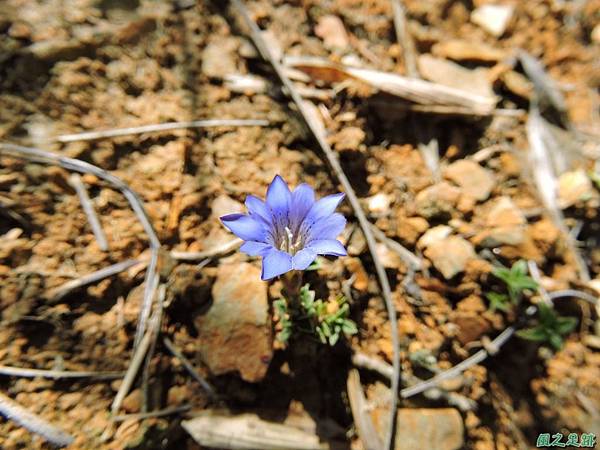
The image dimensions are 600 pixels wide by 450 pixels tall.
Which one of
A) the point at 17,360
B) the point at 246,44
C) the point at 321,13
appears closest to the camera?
the point at 17,360

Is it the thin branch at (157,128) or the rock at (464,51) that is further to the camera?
the rock at (464,51)

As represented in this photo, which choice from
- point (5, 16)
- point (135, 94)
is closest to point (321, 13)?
point (135, 94)

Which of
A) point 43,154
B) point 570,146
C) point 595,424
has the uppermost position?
point 570,146

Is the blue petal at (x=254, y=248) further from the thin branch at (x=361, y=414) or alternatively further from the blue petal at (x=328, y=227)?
the thin branch at (x=361, y=414)

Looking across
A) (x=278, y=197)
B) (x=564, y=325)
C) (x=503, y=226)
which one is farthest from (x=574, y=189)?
(x=278, y=197)

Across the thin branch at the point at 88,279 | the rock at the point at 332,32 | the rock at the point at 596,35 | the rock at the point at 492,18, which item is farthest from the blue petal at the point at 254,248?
the rock at the point at 596,35

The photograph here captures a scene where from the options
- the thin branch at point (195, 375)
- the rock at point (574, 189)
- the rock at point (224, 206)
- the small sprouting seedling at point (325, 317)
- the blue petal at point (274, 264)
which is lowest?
the thin branch at point (195, 375)

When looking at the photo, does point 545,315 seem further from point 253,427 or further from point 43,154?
point 43,154
